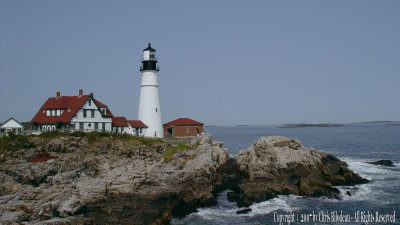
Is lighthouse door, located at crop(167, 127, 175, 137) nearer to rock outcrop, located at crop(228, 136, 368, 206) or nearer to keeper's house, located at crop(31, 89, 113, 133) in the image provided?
keeper's house, located at crop(31, 89, 113, 133)

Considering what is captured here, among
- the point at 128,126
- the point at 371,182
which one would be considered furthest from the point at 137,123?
the point at 371,182

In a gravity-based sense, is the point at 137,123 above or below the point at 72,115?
below

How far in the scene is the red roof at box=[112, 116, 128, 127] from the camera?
145 feet

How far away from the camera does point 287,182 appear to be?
29.7m

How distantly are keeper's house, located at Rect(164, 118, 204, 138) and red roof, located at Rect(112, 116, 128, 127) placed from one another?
25.3 ft

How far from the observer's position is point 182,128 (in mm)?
50594

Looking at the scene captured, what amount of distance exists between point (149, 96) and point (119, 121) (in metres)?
4.68

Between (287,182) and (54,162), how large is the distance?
58.8 ft

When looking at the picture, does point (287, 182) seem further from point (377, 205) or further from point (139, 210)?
point (139, 210)

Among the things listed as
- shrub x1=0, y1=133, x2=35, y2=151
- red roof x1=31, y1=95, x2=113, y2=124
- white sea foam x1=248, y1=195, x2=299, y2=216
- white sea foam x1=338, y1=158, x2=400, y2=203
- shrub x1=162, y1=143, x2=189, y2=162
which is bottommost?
white sea foam x1=248, y1=195, x2=299, y2=216

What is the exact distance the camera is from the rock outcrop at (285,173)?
91.7 feet

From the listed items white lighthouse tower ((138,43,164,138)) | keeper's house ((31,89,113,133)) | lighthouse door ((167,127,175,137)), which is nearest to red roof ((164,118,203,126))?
lighthouse door ((167,127,175,137))

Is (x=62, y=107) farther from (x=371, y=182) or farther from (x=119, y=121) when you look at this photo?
(x=371, y=182)

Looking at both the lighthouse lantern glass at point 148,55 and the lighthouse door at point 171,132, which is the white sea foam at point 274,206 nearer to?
the lighthouse door at point 171,132
